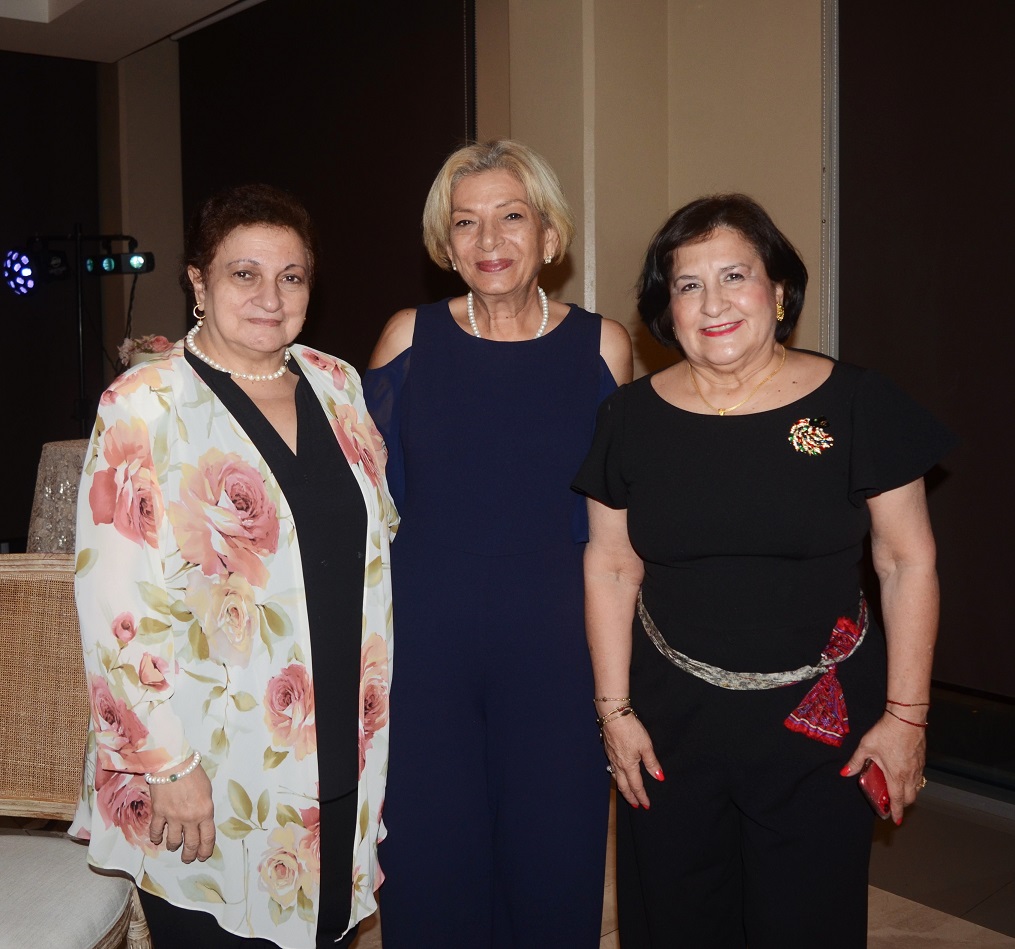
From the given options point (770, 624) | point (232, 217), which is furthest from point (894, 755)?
point (232, 217)

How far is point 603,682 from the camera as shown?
1.93 m

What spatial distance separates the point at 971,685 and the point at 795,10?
241 cm

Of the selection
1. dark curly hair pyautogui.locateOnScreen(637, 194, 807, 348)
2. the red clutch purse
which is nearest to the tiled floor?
the red clutch purse

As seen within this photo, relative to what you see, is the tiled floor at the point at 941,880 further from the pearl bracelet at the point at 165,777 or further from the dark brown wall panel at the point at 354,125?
the dark brown wall panel at the point at 354,125

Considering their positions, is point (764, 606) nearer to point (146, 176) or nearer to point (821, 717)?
point (821, 717)

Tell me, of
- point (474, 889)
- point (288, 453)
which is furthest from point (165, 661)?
point (474, 889)

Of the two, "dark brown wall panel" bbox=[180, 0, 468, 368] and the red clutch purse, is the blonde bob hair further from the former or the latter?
"dark brown wall panel" bbox=[180, 0, 468, 368]

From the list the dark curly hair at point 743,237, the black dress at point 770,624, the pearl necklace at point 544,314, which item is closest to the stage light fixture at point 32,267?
the pearl necklace at point 544,314

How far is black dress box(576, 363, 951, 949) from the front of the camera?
1735 mm

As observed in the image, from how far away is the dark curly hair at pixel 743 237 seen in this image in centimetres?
181

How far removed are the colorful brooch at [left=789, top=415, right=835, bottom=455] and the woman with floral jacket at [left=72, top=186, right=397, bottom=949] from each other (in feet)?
2.36

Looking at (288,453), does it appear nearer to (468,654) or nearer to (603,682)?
(468,654)

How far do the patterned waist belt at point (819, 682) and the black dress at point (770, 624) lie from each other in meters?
0.01

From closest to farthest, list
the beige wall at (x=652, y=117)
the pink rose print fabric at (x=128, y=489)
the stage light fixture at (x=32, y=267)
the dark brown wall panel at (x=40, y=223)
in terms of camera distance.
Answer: the pink rose print fabric at (x=128, y=489)
the beige wall at (x=652, y=117)
the stage light fixture at (x=32, y=267)
the dark brown wall panel at (x=40, y=223)
